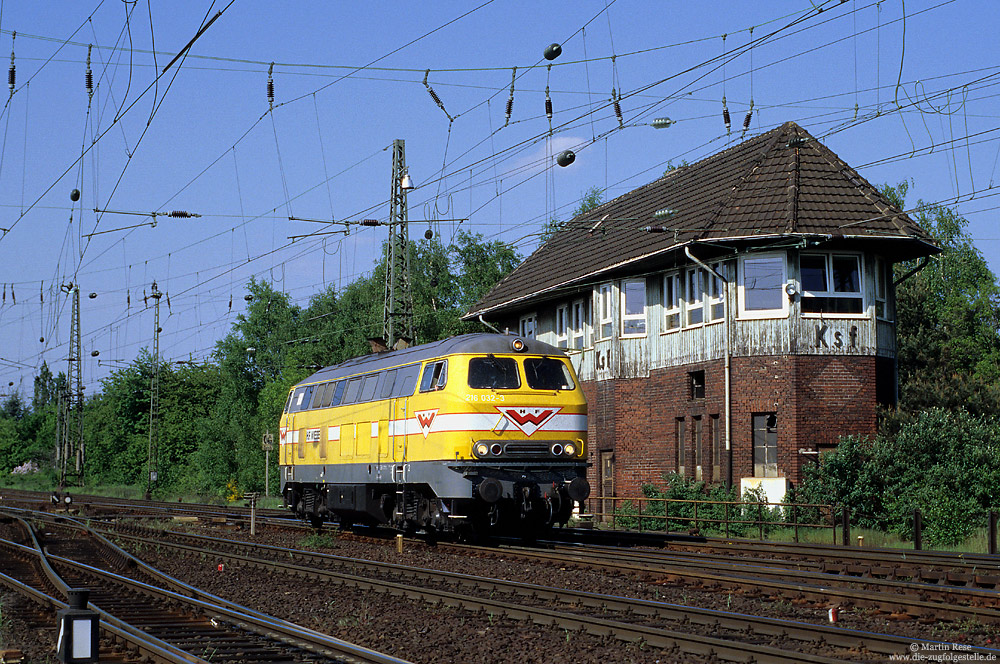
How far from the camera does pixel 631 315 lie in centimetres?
3050

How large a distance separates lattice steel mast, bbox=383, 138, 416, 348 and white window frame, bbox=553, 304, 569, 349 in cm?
649

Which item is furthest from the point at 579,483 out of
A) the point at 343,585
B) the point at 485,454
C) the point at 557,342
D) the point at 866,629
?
the point at 557,342

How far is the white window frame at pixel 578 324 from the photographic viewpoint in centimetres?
3325

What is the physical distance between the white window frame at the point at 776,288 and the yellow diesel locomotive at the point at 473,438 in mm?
7694

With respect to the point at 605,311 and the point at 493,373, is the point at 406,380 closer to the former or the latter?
the point at 493,373

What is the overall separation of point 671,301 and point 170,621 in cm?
1954

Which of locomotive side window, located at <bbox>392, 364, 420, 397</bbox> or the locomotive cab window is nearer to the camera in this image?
locomotive side window, located at <bbox>392, 364, 420, 397</bbox>

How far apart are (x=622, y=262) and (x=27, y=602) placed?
1879 cm

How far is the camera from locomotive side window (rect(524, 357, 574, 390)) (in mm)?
19594

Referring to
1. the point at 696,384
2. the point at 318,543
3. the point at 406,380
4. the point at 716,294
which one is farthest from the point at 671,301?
the point at 318,543

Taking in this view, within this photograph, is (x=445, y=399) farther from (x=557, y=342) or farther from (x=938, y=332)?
(x=938, y=332)

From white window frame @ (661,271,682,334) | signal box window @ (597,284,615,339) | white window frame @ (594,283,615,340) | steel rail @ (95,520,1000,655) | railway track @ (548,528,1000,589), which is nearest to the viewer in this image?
steel rail @ (95,520,1000,655)

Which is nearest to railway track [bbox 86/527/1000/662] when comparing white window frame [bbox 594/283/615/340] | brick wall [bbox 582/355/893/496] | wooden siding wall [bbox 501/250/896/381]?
wooden siding wall [bbox 501/250/896/381]

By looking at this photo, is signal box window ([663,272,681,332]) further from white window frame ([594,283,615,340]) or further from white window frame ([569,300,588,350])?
white window frame ([569,300,588,350])
